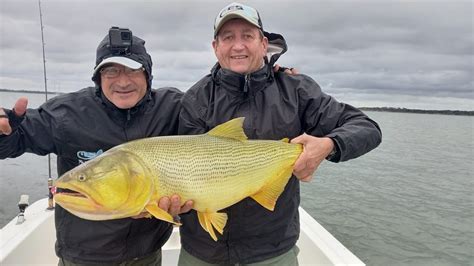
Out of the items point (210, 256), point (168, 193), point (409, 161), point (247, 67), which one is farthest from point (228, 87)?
point (409, 161)

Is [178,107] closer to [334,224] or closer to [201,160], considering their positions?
[201,160]

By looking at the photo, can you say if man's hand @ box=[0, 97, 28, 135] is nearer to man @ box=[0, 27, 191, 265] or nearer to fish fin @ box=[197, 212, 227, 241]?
man @ box=[0, 27, 191, 265]

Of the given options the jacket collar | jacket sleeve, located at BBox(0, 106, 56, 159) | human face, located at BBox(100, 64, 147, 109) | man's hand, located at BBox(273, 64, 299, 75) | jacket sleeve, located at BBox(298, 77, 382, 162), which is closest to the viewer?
jacket sleeve, located at BBox(298, 77, 382, 162)

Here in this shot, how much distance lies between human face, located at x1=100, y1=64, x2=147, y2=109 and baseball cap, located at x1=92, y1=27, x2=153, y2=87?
86 mm

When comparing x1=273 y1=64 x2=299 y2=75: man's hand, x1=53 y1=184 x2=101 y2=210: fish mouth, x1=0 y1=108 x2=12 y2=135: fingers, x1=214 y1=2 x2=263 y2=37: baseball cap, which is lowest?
x1=53 y1=184 x2=101 y2=210: fish mouth

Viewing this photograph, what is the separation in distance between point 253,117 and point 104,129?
1.37m

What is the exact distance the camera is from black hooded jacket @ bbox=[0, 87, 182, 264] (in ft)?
11.4

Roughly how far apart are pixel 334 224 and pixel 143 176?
10.5 m

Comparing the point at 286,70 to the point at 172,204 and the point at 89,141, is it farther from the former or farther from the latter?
the point at 89,141

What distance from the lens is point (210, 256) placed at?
3406mm

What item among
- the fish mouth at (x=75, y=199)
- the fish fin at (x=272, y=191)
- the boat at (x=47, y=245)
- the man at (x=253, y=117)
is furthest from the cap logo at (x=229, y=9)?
the boat at (x=47, y=245)

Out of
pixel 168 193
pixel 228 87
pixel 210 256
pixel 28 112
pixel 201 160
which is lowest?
pixel 210 256

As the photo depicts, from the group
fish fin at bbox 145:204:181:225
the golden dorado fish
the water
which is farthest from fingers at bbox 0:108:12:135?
the water

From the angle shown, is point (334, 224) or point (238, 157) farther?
point (334, 224)
